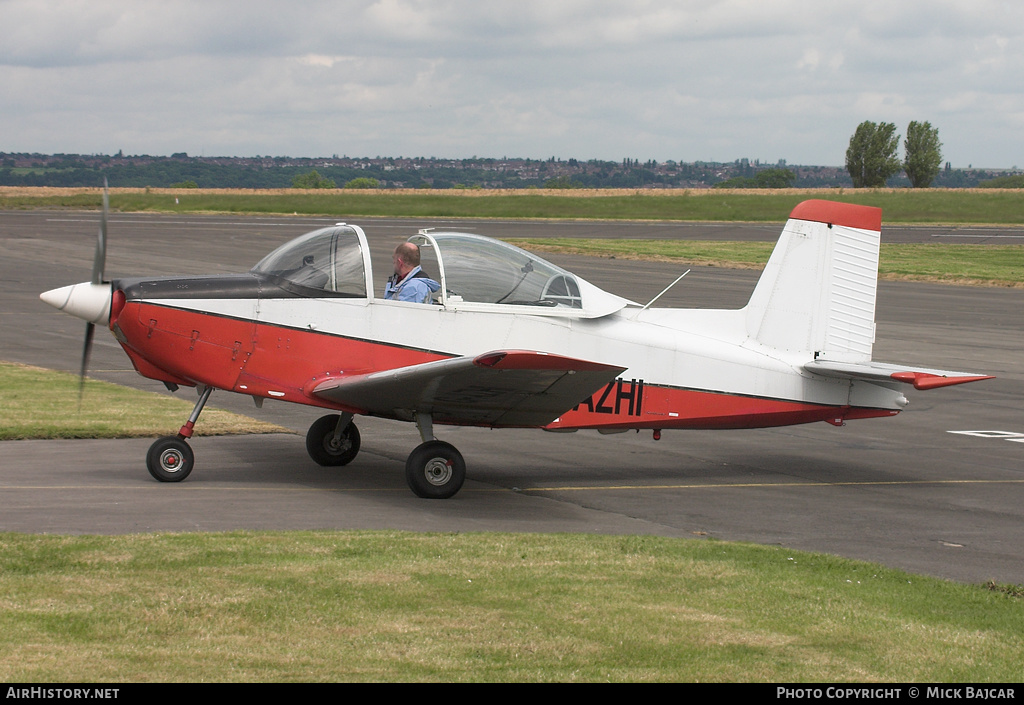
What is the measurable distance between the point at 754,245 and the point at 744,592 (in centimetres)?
4458

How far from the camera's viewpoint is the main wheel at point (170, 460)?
31.9 feet

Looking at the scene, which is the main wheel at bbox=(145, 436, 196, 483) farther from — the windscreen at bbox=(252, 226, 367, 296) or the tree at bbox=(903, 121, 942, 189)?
the tree at bbox=(903, 121, 942, 189)

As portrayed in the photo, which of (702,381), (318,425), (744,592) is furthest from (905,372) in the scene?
(318,425)

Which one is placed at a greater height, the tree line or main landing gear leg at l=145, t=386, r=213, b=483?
the tree line

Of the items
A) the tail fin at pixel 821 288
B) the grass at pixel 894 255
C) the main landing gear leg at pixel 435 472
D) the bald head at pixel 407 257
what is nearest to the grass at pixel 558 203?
the grass at pixel 894 255

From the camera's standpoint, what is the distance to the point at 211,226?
55938mm

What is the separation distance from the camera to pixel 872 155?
12162cm

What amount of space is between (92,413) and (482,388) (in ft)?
19.6

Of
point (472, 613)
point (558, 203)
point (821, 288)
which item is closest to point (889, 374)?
point (821, 288)

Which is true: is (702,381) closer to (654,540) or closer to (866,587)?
(654,540)

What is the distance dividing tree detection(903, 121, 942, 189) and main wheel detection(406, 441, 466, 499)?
122 meters

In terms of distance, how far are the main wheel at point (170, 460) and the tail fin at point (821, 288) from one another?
5607 millimetres

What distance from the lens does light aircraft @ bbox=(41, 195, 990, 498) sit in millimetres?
9602

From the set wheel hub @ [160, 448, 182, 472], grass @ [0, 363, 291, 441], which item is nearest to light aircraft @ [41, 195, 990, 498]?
wheel hub @ [160, 448, 182, 472]
